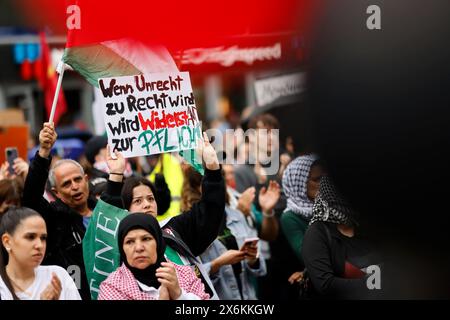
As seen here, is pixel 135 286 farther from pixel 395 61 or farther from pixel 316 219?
pixel 395 61

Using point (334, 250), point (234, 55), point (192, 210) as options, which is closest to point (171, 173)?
point (234, 55)

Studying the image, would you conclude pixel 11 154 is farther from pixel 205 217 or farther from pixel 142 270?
pixel 142 270

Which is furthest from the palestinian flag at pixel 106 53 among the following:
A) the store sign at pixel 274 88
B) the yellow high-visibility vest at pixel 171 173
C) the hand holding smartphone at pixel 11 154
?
the store sign at pixel 274 88

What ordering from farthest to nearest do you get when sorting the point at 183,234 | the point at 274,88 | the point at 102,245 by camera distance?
1. the point at 274,88
2. the point at 183,234
3. the point at 102,245

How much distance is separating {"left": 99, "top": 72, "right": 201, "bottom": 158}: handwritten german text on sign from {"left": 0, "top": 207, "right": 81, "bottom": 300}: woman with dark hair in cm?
90

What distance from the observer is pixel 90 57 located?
578cm

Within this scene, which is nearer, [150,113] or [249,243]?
[150,113]

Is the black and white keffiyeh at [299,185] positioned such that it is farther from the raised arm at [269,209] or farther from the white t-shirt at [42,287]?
the white t-shirt at [42,287]

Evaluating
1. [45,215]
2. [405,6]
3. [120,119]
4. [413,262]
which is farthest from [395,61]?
[45,215]

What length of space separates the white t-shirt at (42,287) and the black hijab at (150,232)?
28cm

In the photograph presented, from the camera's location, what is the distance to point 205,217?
592 cm

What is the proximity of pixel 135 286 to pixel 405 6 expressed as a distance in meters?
1.74

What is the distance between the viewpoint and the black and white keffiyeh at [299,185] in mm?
6258

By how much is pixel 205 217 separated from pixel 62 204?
2.89ft
